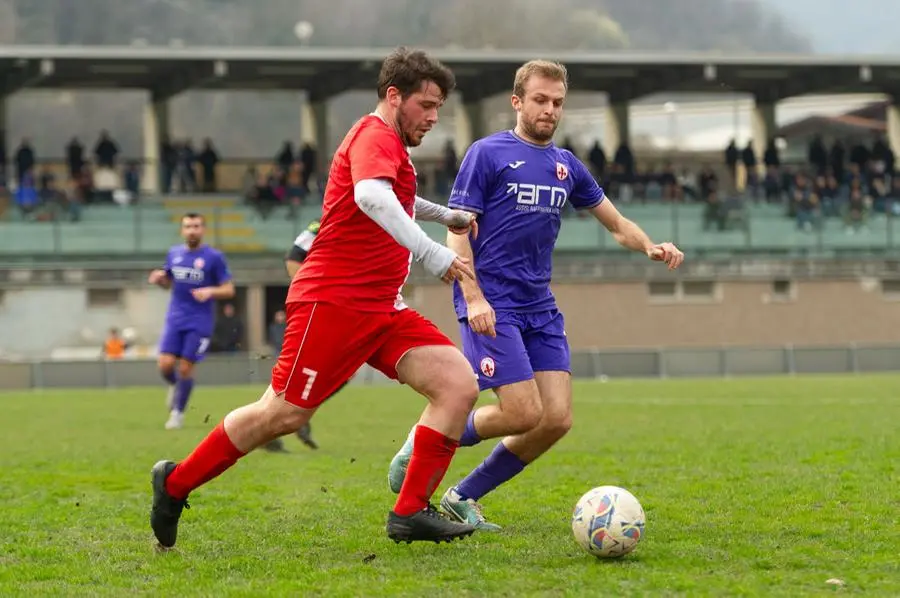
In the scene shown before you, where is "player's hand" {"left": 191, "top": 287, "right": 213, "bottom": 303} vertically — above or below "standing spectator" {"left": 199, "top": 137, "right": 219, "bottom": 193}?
below

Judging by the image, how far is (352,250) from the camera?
23.9ft

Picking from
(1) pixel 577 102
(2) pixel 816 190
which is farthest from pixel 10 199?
(1) pixel 577 102

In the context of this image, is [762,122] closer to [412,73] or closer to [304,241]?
[304,241]

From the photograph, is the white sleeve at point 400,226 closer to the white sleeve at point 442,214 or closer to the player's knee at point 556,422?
the white sleeve at point 442,214

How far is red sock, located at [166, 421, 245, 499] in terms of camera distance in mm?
7312

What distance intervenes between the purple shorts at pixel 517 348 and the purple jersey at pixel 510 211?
7 centimetres

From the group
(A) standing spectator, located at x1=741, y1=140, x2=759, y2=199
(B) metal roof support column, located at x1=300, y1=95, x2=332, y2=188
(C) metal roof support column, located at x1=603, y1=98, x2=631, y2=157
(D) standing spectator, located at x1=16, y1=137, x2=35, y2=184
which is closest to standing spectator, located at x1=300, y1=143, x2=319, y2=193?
(B) metal roof support column, located at x1=300, y1=95, x2=332, y2=188

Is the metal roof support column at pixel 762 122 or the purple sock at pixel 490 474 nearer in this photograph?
the purple sock at pixel 490 474

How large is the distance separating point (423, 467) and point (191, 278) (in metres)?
9.52

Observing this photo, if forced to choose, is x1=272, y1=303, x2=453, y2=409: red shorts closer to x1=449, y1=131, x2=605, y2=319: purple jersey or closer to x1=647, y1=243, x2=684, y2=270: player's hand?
x1=449, y1=131, x2=605, y2=319: purple jersey

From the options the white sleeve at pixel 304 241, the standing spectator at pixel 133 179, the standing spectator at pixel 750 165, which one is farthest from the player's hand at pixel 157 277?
the standing spectator at pixel 750 165

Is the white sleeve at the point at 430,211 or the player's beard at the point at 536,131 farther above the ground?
the player's beard at the point at 536,131

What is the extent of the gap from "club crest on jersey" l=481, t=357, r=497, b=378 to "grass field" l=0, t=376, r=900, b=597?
80 centimetres

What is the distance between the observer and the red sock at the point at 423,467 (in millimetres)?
7371
